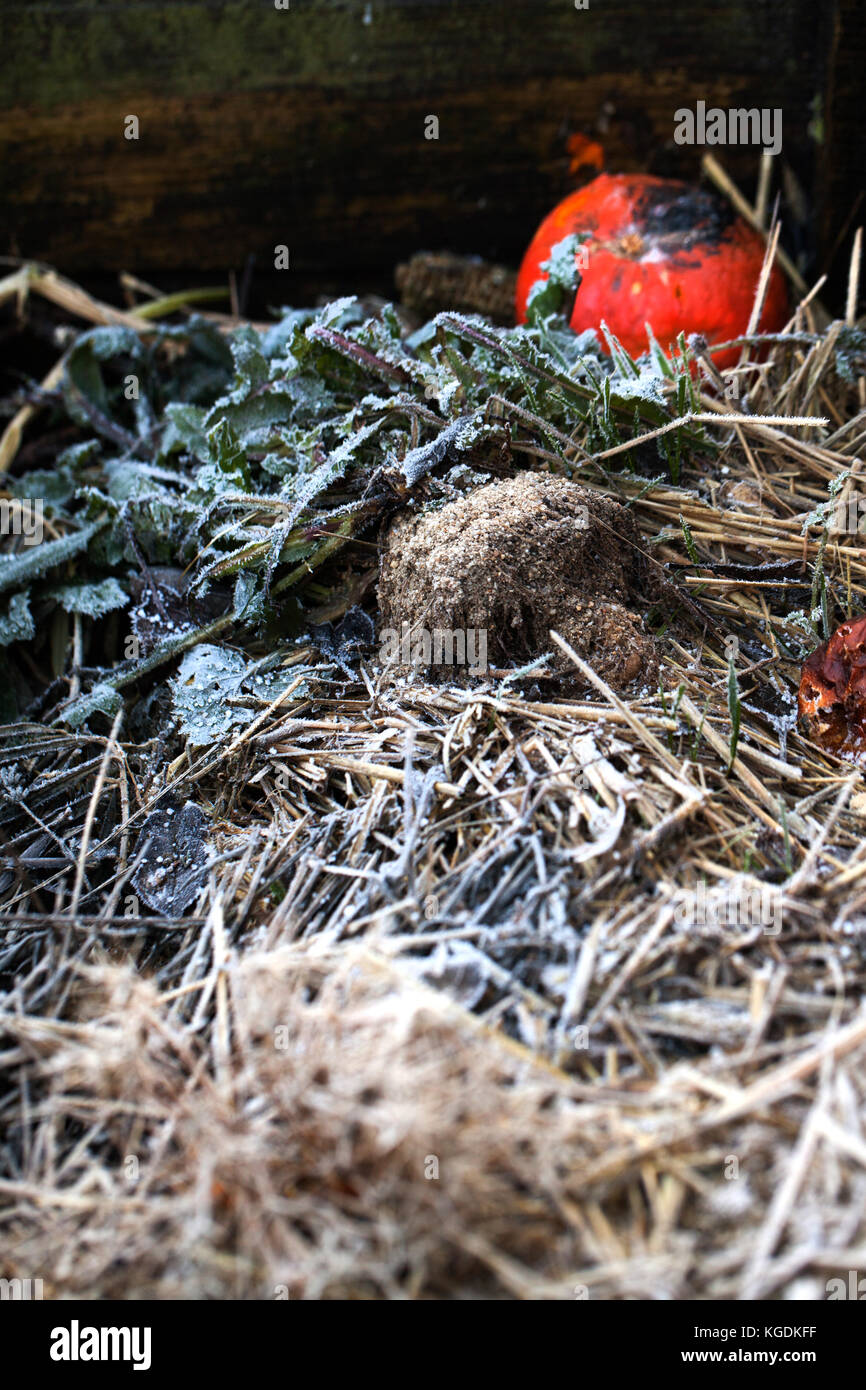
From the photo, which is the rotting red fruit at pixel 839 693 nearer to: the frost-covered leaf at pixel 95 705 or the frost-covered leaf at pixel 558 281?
the frost-covered leaf at pixel 558 281

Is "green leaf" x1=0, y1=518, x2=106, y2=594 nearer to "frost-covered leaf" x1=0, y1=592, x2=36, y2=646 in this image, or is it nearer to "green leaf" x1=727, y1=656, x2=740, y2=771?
"frost-covered leaf" x1=0, y1=592, x2=36, y2=646

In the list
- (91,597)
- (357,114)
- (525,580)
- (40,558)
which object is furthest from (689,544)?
(357,114)

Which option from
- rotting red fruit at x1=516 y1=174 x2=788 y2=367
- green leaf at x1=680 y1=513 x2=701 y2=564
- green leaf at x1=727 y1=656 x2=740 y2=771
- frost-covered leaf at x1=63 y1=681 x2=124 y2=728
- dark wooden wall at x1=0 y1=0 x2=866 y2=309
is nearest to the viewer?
green leaf at x1=727 y1=656 x2=740 y2=771

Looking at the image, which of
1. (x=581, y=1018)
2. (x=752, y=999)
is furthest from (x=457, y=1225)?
(x=752, y=999)

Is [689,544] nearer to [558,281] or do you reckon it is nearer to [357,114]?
[558,281]

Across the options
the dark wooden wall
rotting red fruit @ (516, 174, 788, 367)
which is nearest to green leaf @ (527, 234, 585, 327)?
rotting red fruit @ (516, 174, 788, 367)
